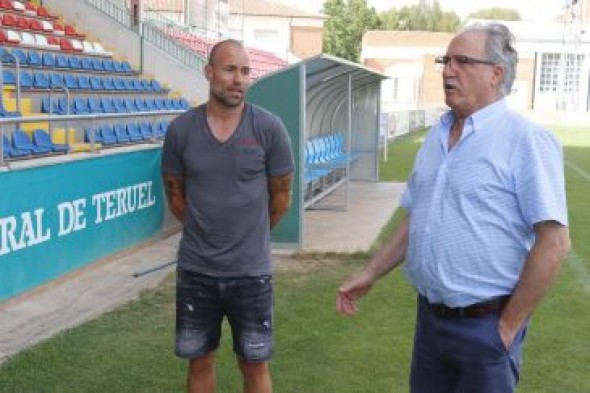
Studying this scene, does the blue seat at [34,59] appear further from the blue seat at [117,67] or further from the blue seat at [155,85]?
the blue seat at [155,85]

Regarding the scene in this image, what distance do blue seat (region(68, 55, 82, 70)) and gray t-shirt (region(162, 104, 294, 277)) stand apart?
1004cm

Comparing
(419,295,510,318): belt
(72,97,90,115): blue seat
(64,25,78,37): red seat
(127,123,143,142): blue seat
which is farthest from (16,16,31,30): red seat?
(419,295,510,318): belt

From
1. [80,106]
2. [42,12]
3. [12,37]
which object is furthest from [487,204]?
[42,12]

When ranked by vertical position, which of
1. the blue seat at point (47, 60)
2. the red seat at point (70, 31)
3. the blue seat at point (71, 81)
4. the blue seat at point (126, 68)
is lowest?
the blue seat at point (71, 81)

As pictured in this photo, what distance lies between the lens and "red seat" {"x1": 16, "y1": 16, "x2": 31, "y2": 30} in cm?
1270

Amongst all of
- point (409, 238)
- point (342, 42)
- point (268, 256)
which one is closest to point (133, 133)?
point (268, 256)

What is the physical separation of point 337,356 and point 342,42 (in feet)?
224

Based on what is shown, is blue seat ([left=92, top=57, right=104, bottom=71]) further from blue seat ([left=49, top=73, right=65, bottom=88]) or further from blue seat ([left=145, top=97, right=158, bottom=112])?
blue seat ([left=49, top=73, right=65, bottom=88])

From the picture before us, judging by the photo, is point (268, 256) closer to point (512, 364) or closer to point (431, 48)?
point (512, 364)

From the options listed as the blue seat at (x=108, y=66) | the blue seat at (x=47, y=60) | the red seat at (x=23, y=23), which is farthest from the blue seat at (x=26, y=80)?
the blue seat at (x=108, y=66)

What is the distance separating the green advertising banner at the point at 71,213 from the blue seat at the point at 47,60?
14.2 feet

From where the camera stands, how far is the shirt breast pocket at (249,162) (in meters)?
3.25

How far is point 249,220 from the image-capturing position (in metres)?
3.33

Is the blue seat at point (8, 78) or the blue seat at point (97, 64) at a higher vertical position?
the blue seat at point (97, 64)
